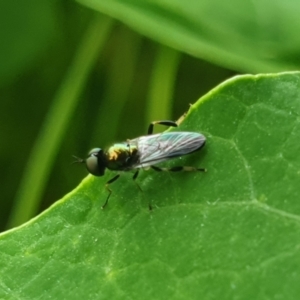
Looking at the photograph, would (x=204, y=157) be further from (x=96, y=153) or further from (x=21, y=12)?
(x=21, y=12)

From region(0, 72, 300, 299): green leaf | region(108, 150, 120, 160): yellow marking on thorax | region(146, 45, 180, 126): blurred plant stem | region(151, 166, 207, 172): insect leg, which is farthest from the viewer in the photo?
region(146, 45, 180, 126): blurred plant stem

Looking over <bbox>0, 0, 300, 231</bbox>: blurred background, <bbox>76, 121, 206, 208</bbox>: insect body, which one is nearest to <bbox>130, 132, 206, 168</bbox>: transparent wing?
<bbox>76, 121, 206, 208</bbox>: insect body

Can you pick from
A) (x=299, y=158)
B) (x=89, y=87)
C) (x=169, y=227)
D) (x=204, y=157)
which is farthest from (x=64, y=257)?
(x=89, y=87)

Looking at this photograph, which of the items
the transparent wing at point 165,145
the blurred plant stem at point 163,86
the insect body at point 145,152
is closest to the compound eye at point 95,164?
the insect body at point 145,152

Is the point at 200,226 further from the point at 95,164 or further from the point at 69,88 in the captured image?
the point at 69,88

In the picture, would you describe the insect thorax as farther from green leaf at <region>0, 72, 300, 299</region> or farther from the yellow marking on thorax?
green leaf at <region>0, 72, 300, 299</region>

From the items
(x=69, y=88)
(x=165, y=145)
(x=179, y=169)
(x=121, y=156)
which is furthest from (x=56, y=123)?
(x=179, y=169)
